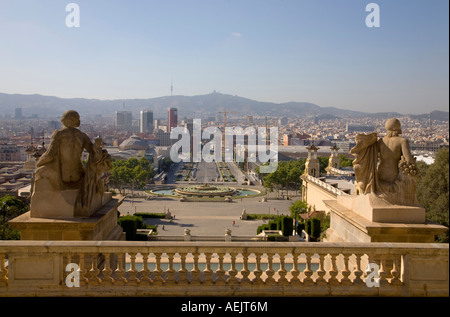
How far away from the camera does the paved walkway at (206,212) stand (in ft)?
121

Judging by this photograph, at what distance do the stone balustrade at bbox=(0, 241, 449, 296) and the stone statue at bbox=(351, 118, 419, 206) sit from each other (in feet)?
3.78

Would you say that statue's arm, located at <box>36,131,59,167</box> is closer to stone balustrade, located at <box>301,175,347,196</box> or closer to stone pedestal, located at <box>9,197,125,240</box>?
stone pedestal, located at <box>9,197,125,240</box>

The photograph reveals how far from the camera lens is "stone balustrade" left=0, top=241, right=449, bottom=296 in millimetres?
5797

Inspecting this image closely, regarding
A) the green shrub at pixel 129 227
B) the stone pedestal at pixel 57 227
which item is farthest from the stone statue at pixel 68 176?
the green shrub at pixel 129 227

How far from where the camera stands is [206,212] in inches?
1827

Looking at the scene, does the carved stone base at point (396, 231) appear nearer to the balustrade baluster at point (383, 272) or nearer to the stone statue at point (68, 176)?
the balustrade baluster at point (383, 272)

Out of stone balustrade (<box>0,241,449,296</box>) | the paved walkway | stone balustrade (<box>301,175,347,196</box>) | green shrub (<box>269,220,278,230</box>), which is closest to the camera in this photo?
stone balustrade (<box>0,241,449,296</box>)

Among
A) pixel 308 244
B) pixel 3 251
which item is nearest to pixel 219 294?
pixel 308 244

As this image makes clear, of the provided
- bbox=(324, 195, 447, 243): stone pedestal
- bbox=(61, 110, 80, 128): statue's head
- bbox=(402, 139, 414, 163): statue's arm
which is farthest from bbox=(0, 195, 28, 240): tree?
bbox=(402, 139, 414, 163): statue's arm

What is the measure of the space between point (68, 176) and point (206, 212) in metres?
39.9

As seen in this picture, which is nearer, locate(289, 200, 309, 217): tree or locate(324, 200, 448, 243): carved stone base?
locate(324, 200, 448, 243): carved stone base

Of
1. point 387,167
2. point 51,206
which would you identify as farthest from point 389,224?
point 51,206

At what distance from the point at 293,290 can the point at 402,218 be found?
2401 millimetres

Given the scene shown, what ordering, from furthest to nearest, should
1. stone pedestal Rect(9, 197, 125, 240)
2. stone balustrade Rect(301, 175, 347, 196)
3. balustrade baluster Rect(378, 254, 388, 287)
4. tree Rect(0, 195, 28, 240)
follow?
→ stone balustrade Rect(301, 175, 347, 196), tree Rect(0, 195, 28, 240), stone pedestal Rect(9, 197, 125, 240), balustrade baluster Rect(378, 254, 388, 287)
